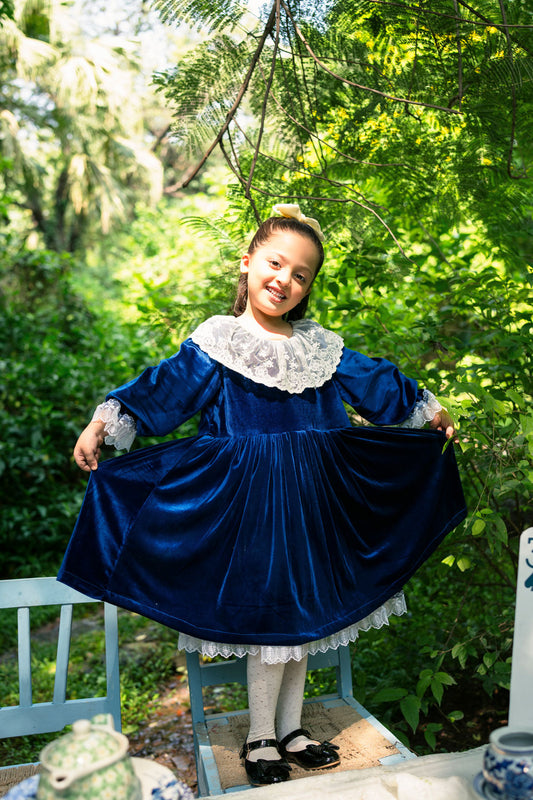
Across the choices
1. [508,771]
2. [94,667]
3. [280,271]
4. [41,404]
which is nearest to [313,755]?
[508,771]

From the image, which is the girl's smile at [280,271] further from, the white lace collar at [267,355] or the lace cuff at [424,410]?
the lace cuff at [424,410]

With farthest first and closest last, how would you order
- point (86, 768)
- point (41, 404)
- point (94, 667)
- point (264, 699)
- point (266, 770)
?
point (41, 404), point (94, 667), point (264, 699), point (266, 770), point (86, 768)

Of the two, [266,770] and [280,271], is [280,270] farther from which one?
[266,770]

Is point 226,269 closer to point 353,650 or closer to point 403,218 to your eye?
point 403,218

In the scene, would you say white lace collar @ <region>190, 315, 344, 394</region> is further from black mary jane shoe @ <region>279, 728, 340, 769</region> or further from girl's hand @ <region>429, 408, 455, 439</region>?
black mary jane shoe @ <region>279, 728, 340, 769</region>

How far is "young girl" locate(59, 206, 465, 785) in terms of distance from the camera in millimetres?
1761

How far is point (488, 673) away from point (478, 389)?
1.10 metres

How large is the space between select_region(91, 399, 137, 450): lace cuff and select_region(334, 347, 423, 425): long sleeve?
0.61 meters

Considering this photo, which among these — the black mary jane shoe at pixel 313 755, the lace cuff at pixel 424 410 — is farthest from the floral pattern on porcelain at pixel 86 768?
the lace cuff at pixel 424 410

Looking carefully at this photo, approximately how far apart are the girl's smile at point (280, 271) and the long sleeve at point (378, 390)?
25 cm

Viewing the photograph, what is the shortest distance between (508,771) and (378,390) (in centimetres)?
119

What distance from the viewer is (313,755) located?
1.78 meters

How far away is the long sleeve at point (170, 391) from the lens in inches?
71.9

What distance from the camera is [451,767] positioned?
1234 mm
